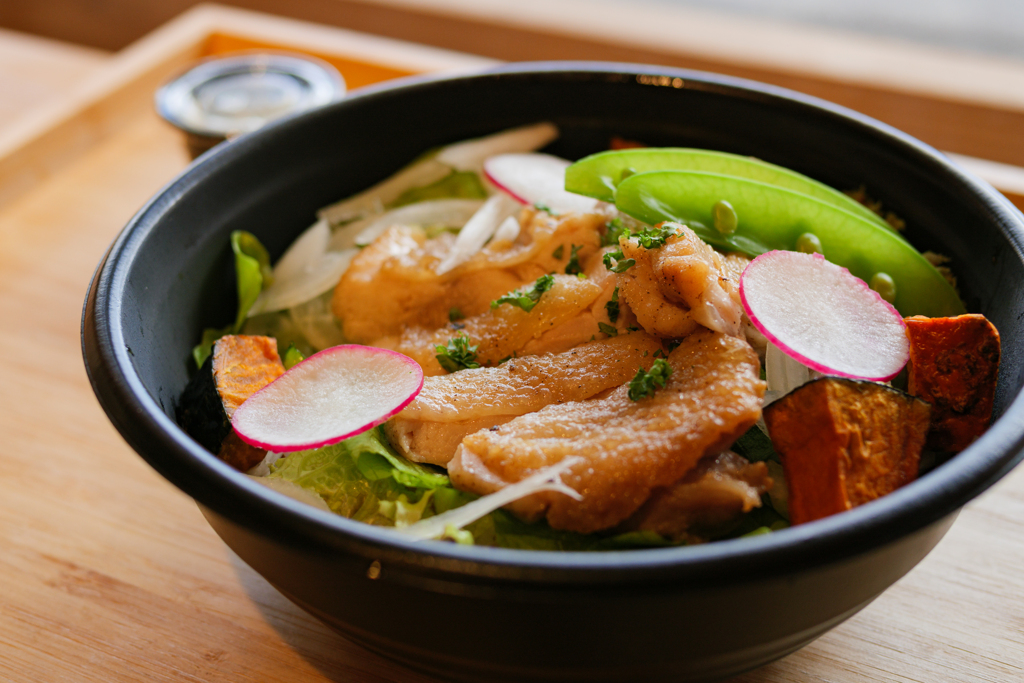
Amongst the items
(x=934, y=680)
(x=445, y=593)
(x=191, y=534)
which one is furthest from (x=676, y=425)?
(x=191, y=534)

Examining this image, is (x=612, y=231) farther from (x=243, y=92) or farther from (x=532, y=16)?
(x=532, y=16)

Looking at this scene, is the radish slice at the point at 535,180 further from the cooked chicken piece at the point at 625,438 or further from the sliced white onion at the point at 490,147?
the cooked chicken piece at the point at 625,438

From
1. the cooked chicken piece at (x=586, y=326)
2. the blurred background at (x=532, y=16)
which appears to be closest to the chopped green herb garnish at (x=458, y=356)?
the cooked chicken piece at (x=586, y=326)

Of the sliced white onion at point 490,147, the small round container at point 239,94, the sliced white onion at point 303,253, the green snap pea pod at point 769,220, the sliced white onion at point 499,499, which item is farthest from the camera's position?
Result: the small round container at point 239,94

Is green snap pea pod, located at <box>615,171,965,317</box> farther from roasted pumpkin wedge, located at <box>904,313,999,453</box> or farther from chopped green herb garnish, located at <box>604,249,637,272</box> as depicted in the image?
roasted pumpkin wedge, located at <box>904,313,999,453</box>

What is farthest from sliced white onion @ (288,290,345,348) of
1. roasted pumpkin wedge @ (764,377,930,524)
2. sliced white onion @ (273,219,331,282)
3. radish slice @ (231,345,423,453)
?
roasted pumpkin wedge @ (764,377,930,524)

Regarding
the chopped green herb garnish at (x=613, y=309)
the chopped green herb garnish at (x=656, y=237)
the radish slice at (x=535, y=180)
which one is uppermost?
the chopped green herb garnish at (x=656, y=237)
